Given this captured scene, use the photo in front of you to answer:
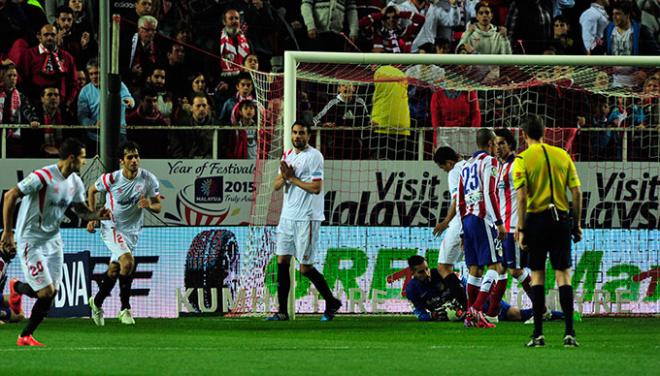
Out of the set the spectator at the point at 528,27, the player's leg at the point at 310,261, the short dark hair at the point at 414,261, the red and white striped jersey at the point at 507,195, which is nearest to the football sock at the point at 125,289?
the player's leg at the point at 310,261

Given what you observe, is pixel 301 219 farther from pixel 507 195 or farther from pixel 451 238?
pixel 507 195

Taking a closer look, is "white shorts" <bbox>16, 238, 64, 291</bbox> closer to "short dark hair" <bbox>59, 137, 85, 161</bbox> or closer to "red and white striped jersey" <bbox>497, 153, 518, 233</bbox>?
"short dark hair" <bbox>59, 137, 85, 161</bbox>

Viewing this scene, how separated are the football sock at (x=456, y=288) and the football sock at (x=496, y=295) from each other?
1.11 ft

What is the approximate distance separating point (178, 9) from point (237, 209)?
385cm

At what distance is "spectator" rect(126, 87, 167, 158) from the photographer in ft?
62.8

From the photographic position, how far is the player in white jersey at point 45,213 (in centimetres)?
1218

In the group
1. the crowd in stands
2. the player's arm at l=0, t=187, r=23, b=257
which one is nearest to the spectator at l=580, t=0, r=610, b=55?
the crowd in stands

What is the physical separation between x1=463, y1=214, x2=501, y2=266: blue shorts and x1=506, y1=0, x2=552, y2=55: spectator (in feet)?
28.0

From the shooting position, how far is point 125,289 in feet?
50.5

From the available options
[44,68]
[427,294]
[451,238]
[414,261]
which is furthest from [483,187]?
[44,68]

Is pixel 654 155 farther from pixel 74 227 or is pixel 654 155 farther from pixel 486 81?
pixel 74 227

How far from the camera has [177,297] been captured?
654 inches

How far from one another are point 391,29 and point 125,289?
319 inches

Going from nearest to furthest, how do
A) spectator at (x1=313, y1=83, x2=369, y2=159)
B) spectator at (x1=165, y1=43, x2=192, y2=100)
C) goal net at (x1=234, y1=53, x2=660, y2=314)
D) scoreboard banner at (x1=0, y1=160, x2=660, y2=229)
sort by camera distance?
goal net at (x1=234, y1=53, x2=660, y2=314)
scoreboard banner at (x1=0, y1=160, x2=660, y2=229)
spectator at (x1=313, y1=83, x2=369, y2=159)
spectator at (x1=165, y1=43, x2=192, y2=100)
